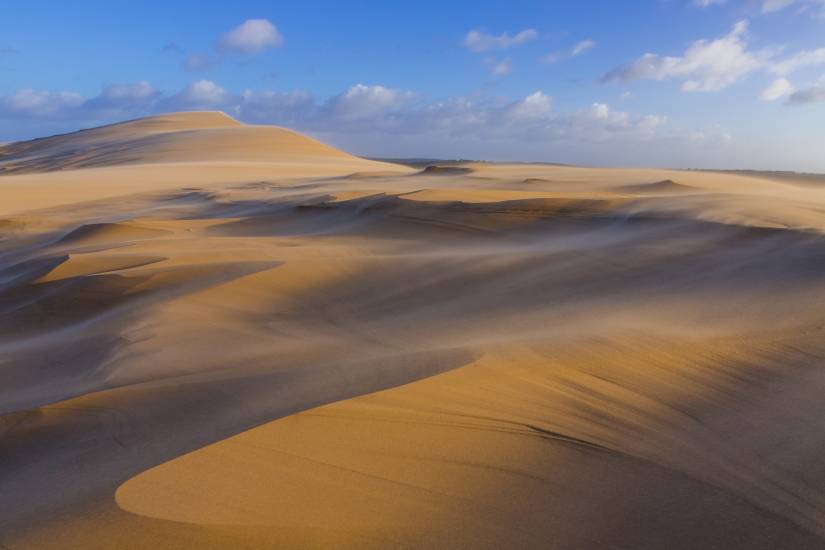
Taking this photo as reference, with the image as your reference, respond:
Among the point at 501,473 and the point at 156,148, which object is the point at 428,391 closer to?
the point at 501,473

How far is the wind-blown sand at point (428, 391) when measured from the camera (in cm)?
150

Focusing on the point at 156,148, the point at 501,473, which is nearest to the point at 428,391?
the point at 501,473

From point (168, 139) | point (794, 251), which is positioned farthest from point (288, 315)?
point (168, 139)

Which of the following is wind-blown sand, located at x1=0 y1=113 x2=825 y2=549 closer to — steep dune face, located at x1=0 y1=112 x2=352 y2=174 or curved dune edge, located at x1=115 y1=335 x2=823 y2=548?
curved dune edge, located at x1=115 y1=335 x2=823 y2=548

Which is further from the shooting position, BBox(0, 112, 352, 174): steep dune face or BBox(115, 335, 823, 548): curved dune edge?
BBox(0, 112, 352, 174): steep dune face

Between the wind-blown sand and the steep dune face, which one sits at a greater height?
the steep dune face

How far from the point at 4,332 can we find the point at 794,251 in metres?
4.54

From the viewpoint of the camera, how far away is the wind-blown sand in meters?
1.50

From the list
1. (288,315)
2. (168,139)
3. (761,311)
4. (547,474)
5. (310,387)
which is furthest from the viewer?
(168,139)

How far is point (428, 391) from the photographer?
2.10m

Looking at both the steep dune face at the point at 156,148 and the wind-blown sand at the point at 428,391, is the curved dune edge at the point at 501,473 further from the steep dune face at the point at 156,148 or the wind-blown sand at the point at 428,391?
the steep dune face at the point at 156,148

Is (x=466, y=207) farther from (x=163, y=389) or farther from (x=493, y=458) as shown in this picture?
(x=493, y=458)

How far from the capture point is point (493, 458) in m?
1.75

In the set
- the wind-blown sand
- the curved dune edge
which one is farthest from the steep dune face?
the curved dune edge
